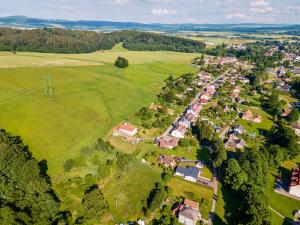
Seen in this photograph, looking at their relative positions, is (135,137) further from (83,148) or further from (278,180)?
(278,180)

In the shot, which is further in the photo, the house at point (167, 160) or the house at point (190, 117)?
the house at point (190, 117)

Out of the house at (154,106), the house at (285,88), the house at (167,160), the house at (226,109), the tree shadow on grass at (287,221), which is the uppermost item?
the house at (285,88)

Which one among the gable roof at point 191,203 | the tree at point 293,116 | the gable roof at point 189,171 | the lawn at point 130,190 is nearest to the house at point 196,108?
the tree at point 293,116

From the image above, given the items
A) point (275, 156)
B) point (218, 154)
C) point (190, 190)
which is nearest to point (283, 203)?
point (275, 156)

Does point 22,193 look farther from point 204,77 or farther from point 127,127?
point 204,77

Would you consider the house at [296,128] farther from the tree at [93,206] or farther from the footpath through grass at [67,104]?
the tree at [93,206]

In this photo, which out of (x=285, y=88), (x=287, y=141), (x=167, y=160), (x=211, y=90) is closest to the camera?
(x=167, y=160)
